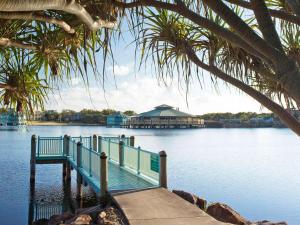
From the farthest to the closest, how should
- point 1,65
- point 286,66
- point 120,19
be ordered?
point 1,65 → point 120,19 → point 286,66

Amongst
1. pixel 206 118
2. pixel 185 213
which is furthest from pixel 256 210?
pixel 206 118

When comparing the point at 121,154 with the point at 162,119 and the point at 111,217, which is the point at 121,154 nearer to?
the point at 111,217

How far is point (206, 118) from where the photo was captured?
191 metres

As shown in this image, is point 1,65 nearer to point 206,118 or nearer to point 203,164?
point 203,164

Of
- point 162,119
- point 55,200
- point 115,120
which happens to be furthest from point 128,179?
point 115,120

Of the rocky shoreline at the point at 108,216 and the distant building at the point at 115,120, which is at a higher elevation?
the distant building at the point at 115,120

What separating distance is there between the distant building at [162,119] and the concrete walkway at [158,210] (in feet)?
480

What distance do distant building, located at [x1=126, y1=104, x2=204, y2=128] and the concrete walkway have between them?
14621 cm

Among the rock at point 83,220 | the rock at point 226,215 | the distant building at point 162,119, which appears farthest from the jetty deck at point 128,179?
the distant building at point 162,119

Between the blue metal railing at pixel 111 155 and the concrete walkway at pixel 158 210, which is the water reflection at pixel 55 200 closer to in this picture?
the blue metal railing at pixel 111 155

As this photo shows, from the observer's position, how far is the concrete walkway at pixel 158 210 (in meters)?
7.39

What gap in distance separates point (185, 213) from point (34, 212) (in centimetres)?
1341

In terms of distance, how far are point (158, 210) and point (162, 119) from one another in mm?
150654

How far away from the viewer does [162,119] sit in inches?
6250
